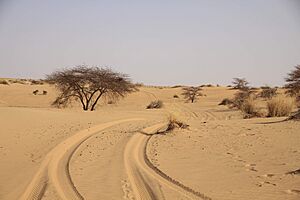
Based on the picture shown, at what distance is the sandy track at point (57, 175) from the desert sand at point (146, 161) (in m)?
0.02

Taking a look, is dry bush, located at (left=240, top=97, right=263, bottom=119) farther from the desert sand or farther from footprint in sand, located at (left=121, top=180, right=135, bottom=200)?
footprint in sand, located at (left=121, top=180, right=135, bottom=200)

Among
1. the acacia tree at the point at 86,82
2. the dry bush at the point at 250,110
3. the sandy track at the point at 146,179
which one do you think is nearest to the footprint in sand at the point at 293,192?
the sandy track at the point at 146,179

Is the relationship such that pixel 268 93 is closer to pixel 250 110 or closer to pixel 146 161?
pixel 250 110

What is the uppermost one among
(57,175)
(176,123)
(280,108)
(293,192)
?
(280,108)

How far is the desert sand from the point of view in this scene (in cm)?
622

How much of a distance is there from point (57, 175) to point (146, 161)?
2.08 m

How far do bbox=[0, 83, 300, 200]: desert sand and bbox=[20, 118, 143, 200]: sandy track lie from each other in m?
0.02

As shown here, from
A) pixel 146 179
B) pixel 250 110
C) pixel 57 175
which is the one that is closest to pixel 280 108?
pixel 250 110

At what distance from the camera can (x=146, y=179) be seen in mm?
Answer: 6977

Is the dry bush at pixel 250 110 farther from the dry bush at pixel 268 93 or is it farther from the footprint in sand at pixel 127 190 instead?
the footprint in sand at pixel 127 190

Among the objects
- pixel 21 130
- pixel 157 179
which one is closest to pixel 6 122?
pixel 21 130

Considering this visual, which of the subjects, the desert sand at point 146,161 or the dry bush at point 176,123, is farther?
the dry bush at point 176,123

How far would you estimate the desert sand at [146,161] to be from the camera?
6.22 meters

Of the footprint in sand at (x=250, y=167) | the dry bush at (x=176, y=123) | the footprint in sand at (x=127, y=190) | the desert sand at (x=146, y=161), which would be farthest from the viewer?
the dry bush at (x=176, y=123)
